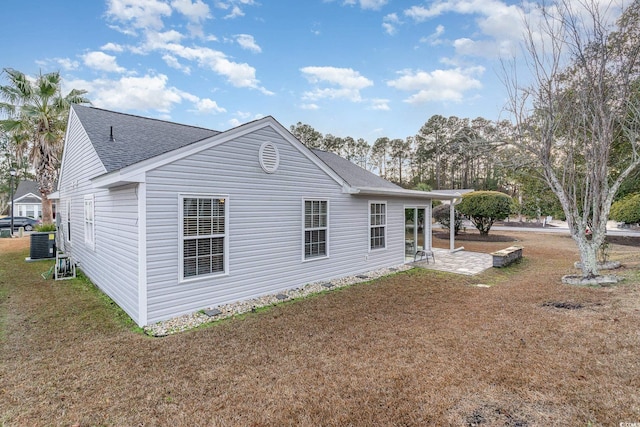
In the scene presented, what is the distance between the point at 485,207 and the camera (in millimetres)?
17000

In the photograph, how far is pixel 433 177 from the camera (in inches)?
1576

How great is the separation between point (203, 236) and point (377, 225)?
218 inches

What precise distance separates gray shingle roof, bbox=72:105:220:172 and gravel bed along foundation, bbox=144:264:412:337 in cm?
288

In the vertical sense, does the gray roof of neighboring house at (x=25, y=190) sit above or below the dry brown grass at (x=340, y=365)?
above

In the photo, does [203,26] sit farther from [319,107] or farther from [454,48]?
[454,48]

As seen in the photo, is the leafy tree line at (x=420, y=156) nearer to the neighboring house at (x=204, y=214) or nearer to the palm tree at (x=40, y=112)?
the palm tree at (x=40, y=112)

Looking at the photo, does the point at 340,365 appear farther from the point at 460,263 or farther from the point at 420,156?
the point at 420,156

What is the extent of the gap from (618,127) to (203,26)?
1322 centimetres

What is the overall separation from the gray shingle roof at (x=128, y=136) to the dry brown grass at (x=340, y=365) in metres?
3.04

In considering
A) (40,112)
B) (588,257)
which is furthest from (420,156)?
(40,112)

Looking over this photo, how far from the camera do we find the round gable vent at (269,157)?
624 centimetres

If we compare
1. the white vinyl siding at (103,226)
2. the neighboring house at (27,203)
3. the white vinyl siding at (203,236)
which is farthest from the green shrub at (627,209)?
the neighboring house at (27,203)

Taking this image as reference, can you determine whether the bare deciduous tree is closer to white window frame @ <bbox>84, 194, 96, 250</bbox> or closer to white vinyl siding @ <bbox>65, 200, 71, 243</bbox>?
white window frame @ <bbox>84, 194, 96, 250</bbox>

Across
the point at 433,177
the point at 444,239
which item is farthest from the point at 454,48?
the point at 433,177
